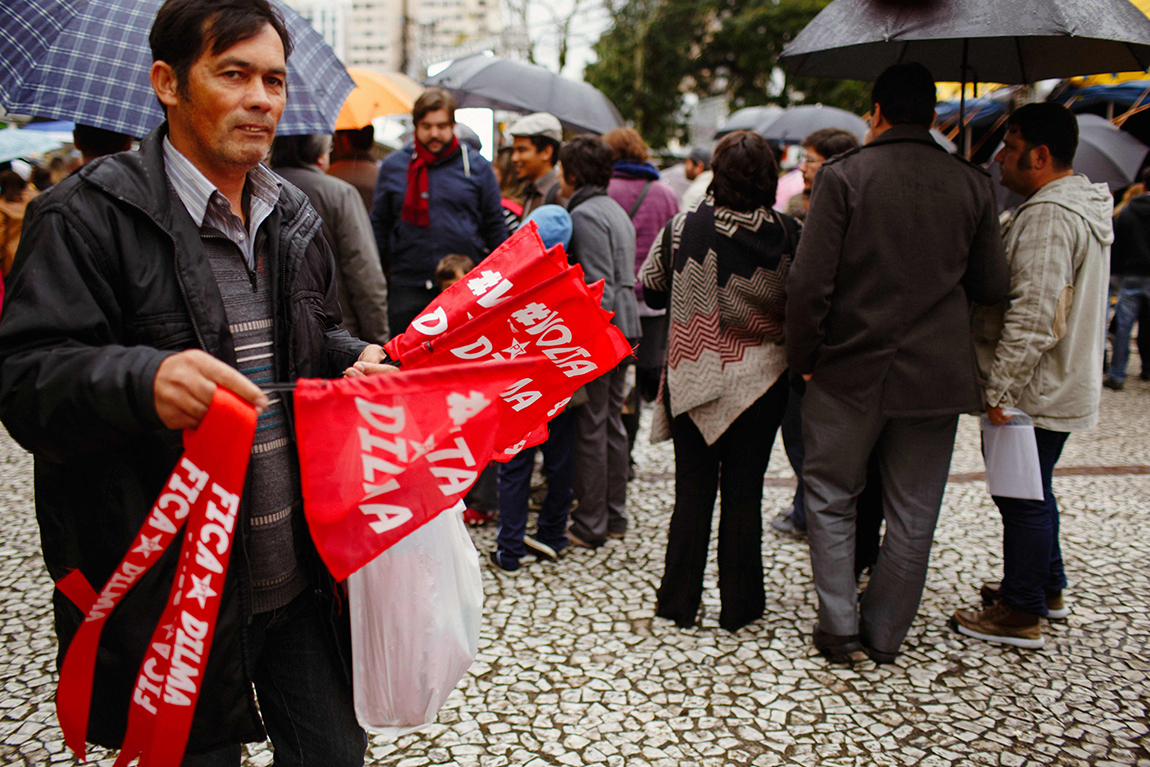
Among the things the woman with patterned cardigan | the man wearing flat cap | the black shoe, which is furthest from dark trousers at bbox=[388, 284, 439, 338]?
the black shoe

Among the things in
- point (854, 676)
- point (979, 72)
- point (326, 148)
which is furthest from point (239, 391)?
point (979, 72)

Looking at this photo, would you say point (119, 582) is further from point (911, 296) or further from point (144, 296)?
point (911, 296)

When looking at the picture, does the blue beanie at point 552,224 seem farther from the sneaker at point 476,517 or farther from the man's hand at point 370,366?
the man's hand at point 370,366

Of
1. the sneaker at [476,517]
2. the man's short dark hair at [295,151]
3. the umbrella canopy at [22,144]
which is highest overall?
the man's short dark hair at [295,151]

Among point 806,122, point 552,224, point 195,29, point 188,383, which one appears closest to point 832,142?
point 552,224

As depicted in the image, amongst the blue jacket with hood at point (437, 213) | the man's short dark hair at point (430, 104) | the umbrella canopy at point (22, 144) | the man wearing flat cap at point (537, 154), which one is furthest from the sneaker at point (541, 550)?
the umbrella canopy at point (22, 144)

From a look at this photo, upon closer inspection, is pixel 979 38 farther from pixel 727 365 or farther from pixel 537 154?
pixel 537 154

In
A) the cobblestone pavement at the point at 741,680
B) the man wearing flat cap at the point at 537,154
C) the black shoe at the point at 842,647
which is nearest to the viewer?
the cobblestone pavement at the point at 741,680

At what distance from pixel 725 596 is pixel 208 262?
2682 mm

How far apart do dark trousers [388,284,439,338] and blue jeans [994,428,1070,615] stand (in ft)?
10.1

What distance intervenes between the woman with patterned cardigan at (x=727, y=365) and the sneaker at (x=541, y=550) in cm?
84

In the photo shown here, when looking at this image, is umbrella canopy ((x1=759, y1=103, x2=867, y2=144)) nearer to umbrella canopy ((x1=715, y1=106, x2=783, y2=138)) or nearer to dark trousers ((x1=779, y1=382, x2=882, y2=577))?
umbrella canopy ((x1=715, y1=106, x2=783, y2=138))

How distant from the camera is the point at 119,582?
4.47 feet

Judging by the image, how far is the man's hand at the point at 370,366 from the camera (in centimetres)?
159
